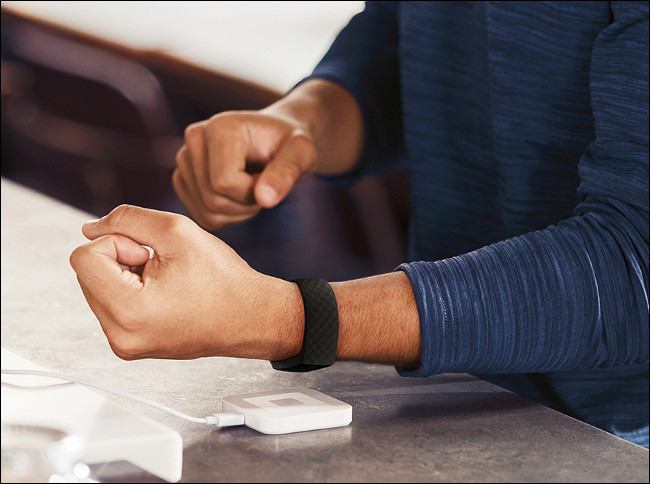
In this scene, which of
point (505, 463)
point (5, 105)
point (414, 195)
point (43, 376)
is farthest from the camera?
point (5, 105)

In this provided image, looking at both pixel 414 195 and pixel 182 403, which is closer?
pixel 182 403

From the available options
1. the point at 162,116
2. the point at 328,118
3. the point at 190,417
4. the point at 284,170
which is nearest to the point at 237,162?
the point at 284,170

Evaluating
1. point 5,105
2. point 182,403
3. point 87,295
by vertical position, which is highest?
point 87,295

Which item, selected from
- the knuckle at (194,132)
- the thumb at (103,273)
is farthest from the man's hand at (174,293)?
the knuckle at (194,132)

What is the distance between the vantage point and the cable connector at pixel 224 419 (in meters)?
0.78

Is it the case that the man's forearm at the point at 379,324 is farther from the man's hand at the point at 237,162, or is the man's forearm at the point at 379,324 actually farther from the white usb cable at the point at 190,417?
the man's hand at the point at 237,162

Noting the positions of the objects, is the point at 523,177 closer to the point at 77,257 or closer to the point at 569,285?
the point at 569,285

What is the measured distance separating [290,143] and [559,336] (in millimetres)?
571

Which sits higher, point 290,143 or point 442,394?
point 290,143

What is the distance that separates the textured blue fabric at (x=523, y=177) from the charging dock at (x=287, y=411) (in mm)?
125

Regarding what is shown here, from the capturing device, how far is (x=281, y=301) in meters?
0.84

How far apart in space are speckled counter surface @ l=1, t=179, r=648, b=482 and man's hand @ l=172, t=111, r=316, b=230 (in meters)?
0.25

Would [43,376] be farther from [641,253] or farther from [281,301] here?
[641,253]

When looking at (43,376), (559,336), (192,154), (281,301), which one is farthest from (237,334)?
(192,154)
